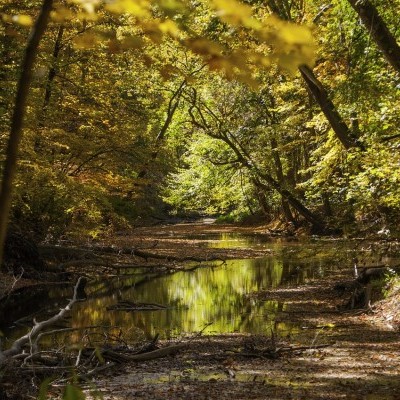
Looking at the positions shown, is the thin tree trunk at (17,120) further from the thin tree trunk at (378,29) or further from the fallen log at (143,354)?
the thin tree trunk at (378,29)

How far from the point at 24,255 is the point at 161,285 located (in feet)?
12.4

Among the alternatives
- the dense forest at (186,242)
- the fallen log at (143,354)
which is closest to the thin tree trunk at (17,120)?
the dense forest at (186,242)

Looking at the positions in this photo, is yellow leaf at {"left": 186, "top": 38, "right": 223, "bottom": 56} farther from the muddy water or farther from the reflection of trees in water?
the reflection of trees in water

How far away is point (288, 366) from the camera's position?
7129mm

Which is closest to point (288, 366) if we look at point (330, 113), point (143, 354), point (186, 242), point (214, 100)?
point (143, 354)

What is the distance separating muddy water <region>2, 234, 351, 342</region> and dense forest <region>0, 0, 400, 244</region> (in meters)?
2.12

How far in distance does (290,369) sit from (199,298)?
21.4 ft

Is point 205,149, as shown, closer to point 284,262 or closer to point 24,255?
point 284,262

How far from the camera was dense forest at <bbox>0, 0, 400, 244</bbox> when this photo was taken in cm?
195

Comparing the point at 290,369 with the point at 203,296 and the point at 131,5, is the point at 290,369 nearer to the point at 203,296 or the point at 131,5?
the point at 131,5

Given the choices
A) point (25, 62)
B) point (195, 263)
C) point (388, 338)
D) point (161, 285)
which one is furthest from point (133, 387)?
point (195, 263)

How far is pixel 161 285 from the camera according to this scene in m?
15.3

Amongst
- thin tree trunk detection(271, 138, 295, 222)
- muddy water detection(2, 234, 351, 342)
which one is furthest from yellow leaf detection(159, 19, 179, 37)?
thin tree trunk detection(271, 138, 295, 222)

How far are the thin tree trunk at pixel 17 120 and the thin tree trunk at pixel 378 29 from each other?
7509 millimetres
